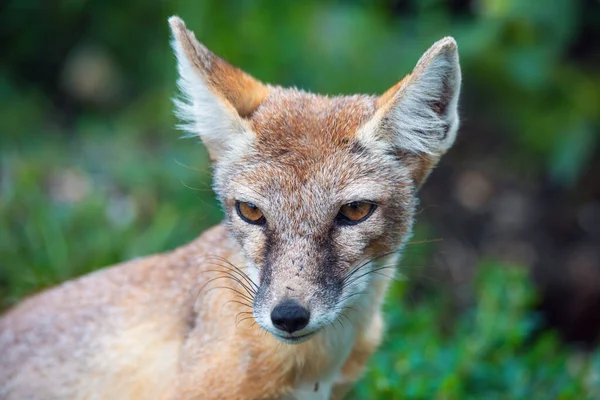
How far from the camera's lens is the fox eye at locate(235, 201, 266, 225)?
13.1 feet

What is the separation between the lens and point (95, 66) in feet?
36.3

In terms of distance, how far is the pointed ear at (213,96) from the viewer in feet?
13.6

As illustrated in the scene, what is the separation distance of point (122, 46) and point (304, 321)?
296 inches

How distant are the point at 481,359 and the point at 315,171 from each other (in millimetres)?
3020

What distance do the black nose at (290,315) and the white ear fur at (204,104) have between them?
99 cm

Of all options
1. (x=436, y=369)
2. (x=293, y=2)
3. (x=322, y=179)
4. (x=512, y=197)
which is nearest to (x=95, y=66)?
(x=293, y=2)

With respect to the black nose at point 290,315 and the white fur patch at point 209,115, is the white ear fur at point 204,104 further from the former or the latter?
the black nose at point 290,315

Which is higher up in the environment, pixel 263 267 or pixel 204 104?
pixel 204 104

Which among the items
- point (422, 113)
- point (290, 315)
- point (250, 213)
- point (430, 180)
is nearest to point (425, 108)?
point (422, 113)

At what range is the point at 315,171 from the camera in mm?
Answer: 3951

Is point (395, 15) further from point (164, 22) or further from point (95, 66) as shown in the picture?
point (95, 66)

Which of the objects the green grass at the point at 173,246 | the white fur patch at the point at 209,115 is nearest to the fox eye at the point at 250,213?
A: the white fur patch at the point at 209,115

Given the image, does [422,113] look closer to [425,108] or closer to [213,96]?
[425,108]

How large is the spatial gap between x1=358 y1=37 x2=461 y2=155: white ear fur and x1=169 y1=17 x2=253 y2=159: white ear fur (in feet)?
2.26
